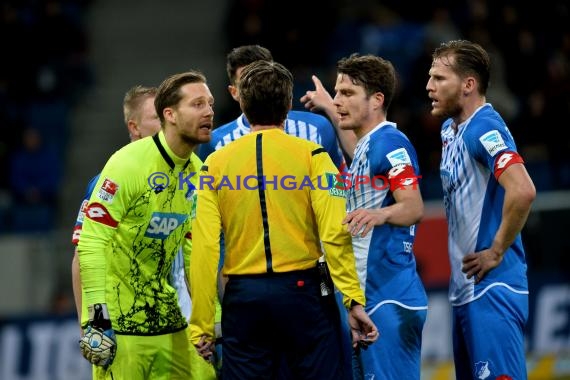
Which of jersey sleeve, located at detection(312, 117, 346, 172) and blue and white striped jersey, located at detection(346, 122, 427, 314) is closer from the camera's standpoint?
blue and white striped jersey, located at detection(346, 122, 427, 314)

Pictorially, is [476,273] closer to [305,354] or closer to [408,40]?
[305,354]

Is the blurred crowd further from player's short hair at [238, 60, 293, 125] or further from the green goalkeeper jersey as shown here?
player's short hair at [238, 60, 293, 125]

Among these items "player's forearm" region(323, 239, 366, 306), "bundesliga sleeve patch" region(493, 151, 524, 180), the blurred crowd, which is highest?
the blurred crowd

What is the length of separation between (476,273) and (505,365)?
547 millimetres

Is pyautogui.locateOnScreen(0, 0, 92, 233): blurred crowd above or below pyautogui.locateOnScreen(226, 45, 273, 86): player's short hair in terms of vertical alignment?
above

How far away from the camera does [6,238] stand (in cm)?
1104

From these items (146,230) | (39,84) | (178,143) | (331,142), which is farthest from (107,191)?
(39,84)

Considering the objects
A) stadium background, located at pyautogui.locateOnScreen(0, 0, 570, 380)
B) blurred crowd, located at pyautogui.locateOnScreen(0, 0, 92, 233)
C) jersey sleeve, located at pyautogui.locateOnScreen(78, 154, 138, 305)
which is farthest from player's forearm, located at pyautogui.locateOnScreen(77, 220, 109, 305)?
blurred crowd, located at pyautogui.locateOnScreen(0, 0, 92, 233)

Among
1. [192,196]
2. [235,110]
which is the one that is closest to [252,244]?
[192,196]

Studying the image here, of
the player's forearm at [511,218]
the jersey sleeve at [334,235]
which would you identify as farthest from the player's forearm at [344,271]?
the player's forearm at [511,218]

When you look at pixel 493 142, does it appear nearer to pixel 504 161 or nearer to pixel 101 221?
pixel 504 161

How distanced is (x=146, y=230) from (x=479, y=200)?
200cm

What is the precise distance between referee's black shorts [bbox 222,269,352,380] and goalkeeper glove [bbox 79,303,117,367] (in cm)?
72

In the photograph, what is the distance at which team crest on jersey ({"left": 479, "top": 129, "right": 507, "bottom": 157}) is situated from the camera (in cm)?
589
